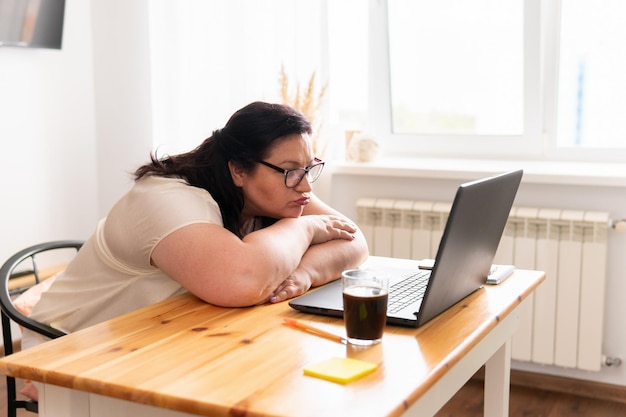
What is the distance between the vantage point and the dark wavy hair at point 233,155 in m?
1.83

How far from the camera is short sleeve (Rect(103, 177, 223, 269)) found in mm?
1646

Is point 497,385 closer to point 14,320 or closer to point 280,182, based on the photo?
point 280,182

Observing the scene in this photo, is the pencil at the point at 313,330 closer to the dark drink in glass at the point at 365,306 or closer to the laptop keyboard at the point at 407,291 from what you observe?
the dark drink in glass at the point at 365,306

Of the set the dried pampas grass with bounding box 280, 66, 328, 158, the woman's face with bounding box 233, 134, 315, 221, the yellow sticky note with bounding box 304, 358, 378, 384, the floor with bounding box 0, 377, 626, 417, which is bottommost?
the floor with bounding box 0, 377, 626, 417

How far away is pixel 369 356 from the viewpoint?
1285 millimetres

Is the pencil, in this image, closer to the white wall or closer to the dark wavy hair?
the dark wavy hair

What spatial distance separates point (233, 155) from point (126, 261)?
0.35 m

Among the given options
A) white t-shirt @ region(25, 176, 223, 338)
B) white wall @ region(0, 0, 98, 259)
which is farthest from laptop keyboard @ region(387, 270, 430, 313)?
white wall @ region(0, 0, 98, 259)

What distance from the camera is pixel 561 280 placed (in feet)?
9.78

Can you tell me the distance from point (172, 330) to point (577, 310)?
1.99m

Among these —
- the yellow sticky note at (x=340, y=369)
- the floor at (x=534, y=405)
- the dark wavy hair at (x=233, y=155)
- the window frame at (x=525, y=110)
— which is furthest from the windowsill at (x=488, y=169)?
the yellow sticky note at (x=340, y=369)

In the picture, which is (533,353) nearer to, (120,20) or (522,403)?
(522,403)

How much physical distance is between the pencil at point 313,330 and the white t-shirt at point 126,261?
303 mm

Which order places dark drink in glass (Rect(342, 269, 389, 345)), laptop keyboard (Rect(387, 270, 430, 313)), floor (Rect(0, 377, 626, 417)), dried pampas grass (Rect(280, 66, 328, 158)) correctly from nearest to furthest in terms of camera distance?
dark drink in glass (Rect(342, 269, 389, 345)) < laptop keyboard (Rect(387, 270, 430, 313)) < floor (Rect(0, 377, 626, 417)) < dried pampas grass (Rect(280, 66, 328, 158))
